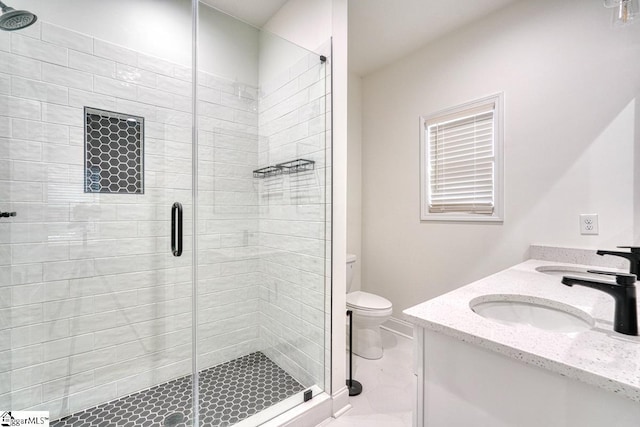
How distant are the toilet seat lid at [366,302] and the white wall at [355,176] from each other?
51 cm

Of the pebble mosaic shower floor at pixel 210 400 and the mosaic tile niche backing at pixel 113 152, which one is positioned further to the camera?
the mosaic tile niche backing at pixel 113 152

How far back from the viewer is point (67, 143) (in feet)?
5.00

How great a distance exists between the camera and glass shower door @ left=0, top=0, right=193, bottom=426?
4.63ft

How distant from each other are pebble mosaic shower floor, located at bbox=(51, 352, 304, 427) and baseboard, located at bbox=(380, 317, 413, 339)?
114 centimetres

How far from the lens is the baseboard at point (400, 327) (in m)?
2.40

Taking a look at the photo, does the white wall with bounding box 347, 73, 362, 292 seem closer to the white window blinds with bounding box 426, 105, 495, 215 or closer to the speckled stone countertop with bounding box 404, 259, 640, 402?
the white window blinds with bounding box 426, 105, 495, 215

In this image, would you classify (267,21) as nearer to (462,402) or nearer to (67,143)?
(67,143)

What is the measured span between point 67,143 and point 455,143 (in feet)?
8.26

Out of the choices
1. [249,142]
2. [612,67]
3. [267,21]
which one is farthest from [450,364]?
[267,21]

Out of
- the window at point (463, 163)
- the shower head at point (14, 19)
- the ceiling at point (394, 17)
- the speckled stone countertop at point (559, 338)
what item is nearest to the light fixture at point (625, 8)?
the window at point (463, 163)

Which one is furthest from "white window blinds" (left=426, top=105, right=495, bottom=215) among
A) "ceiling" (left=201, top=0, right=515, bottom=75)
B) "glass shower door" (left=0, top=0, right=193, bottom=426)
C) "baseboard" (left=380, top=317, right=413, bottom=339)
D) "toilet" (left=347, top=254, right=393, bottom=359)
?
"glass shower door" (left=0, top=0, right=193, bottom=426)

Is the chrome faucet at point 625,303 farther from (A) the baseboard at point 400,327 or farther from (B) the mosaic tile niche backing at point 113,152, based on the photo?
(B) the mosaic tile niche backing at point 113,152

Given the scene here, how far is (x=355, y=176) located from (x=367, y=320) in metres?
1.37

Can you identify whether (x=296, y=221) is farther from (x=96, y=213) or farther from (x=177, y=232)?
(x=96, y=213)
